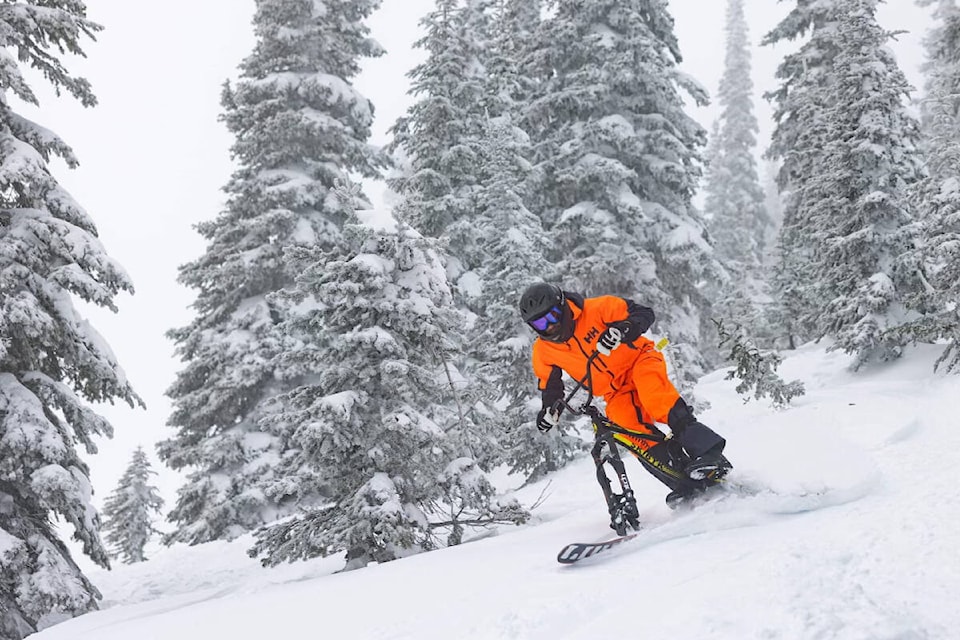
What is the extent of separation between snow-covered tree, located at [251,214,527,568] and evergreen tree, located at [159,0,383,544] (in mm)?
5705

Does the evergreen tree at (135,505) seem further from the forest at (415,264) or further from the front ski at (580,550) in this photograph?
the front ski at (580,550)

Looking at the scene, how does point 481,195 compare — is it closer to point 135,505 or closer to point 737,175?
point 135,505

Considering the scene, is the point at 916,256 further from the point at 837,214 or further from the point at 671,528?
the point at 671,528

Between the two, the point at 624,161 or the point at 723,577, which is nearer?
the point at 723,577

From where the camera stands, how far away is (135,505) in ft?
83.8

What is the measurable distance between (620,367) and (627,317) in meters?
0.45

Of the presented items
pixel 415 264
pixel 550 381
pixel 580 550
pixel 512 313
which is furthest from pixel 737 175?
pixel 580 550

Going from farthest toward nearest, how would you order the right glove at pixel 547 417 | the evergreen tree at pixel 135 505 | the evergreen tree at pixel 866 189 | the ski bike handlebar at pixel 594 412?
the evergreen tree at pixel 135 505 → the evergreen tree at pixel 866 189 → the right glove at pixel 547 417 → the ski bike handlebar at pixel 594 412

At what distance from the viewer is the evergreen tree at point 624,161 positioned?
17328mm

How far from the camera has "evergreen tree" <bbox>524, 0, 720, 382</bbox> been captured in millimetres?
17328

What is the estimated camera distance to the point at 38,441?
8492 millimetres

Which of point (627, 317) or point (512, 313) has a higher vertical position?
point (512, 313)

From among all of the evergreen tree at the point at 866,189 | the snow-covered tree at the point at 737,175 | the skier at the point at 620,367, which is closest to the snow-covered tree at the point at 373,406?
the skier at the point at 620,367

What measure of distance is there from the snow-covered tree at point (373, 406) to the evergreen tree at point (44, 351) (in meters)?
2.70
